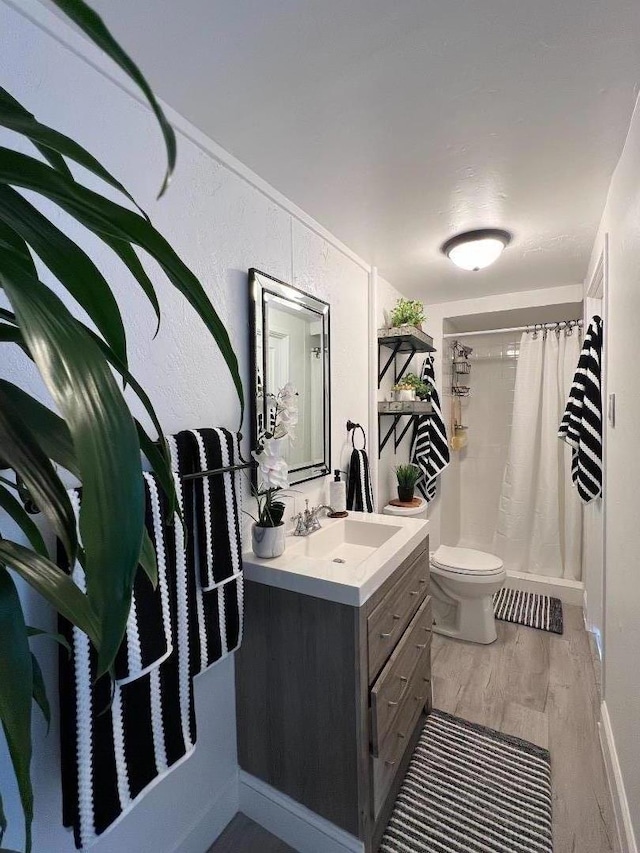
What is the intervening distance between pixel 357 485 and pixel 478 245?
1.28 m

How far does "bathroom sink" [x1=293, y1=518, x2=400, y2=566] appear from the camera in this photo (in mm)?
1634

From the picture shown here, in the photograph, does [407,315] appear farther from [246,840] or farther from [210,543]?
[246,840]

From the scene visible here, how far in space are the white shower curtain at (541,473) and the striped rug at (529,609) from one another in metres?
0.22

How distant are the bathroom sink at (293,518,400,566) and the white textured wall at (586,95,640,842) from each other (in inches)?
30.0

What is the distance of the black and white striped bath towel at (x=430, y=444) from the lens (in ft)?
9.53

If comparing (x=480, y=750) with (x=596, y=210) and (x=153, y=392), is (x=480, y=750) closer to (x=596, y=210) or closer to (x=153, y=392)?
(x=153, y=392)

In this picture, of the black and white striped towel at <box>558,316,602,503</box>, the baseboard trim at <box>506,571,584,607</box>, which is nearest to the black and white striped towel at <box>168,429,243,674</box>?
the black and white striped towel at <box>558,316,602,503</box>

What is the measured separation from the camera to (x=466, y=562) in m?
2.40

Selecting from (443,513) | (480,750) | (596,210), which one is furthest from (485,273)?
(480,750)

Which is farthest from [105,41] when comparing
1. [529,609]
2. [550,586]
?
[550,586]

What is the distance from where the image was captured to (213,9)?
886mm

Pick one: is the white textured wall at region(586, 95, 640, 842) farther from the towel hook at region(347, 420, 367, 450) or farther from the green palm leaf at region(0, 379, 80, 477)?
the green palm leaf at region(0, 379, 80, 477)

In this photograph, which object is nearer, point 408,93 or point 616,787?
point 408,93

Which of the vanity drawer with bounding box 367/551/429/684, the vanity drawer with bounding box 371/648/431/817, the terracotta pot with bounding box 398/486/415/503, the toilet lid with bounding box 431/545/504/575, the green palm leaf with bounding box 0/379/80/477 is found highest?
the green palm leaf with bounding box 0/379/80/477
